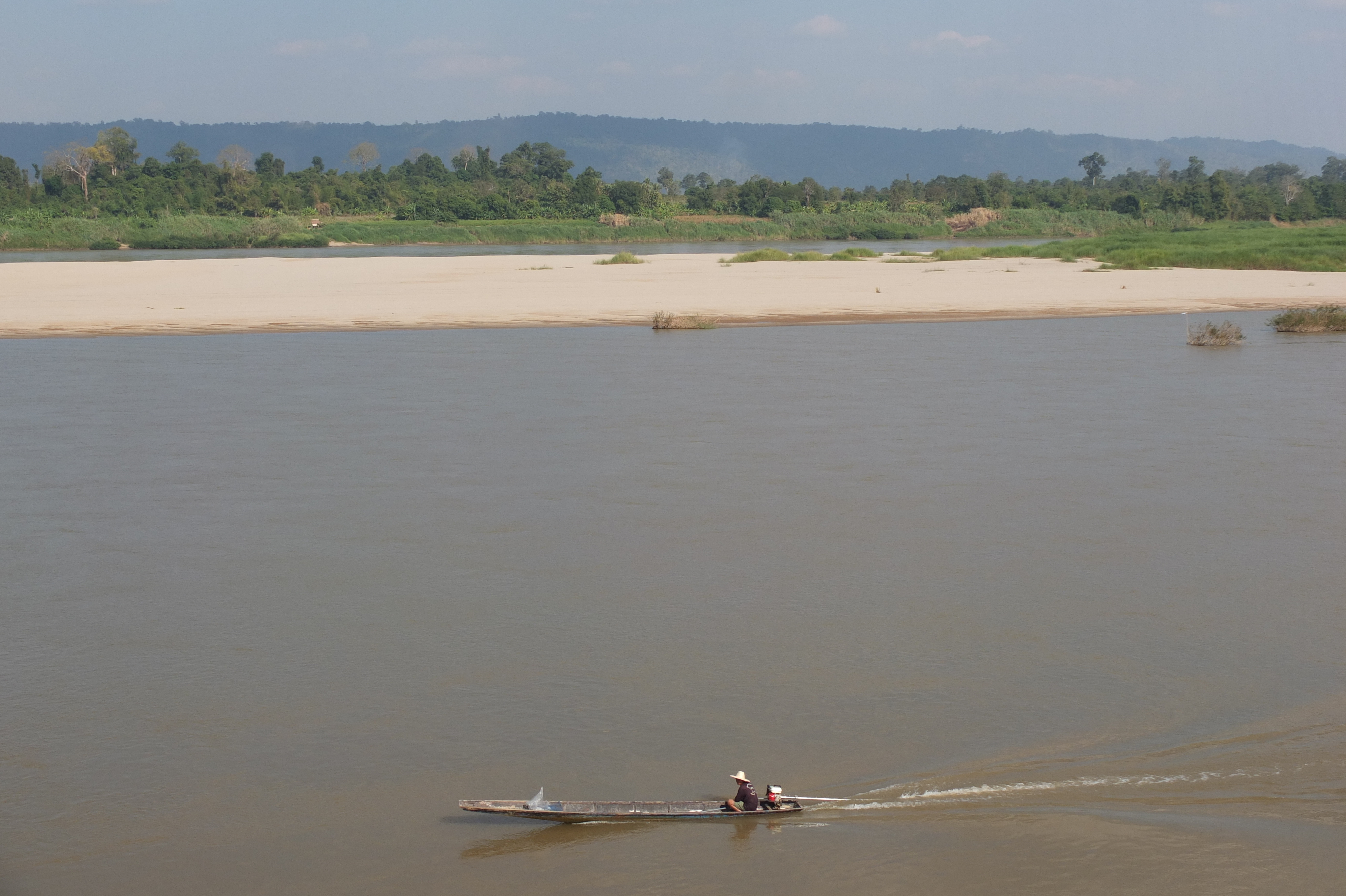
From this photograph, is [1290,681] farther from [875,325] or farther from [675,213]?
[675,213]

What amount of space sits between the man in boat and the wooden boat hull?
0.10 feet

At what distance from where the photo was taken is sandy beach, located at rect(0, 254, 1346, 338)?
32375 millimetres

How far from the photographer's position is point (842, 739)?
330 inches

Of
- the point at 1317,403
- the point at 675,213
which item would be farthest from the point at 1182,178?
the point at 1317,403

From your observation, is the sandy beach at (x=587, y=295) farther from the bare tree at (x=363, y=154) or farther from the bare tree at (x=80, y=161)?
the bare tree at (x=363, y=154)

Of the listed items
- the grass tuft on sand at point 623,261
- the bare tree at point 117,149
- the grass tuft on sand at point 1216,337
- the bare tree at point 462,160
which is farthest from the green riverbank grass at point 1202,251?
the bare tree at point 462,160

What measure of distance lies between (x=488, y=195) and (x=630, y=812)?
344ft

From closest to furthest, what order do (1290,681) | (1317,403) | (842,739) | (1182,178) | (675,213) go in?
(842,739) < (1290,681) < (1317,403) < (675,213) < (1182,178)

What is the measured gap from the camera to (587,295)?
38.3 m

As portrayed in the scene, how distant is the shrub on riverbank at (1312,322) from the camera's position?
29.7 m

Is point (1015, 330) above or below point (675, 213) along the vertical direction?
below

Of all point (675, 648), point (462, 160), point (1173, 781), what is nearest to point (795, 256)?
point (675, 648)

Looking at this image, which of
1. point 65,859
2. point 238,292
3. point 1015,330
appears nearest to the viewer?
point 65,859

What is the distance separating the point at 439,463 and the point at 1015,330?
18434 millimetres
